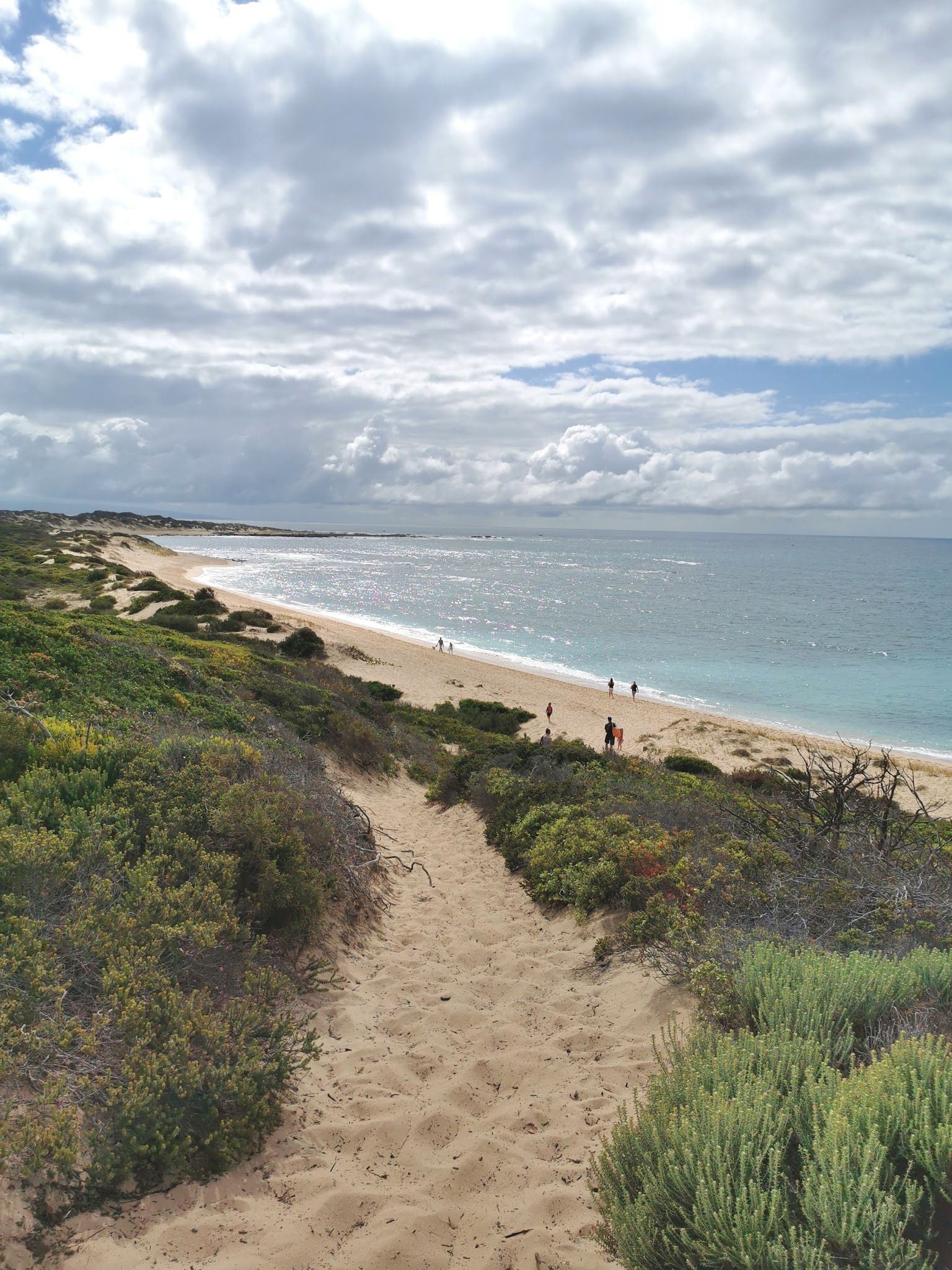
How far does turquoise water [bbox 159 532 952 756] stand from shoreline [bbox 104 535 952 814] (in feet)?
5.91

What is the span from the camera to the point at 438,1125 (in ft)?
14.3

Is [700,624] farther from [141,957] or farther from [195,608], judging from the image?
[141,957]

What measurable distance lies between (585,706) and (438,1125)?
27.1m

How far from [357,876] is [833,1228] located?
5.59 m

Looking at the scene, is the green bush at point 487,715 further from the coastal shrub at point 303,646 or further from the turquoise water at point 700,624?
the turquoise water at point 700,624

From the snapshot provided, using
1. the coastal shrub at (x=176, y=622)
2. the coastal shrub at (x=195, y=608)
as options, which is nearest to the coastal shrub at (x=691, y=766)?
the coastal shrub at (x=176, y=622)

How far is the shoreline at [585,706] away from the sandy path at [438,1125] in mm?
12836

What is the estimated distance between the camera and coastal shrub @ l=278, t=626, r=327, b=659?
29438mm

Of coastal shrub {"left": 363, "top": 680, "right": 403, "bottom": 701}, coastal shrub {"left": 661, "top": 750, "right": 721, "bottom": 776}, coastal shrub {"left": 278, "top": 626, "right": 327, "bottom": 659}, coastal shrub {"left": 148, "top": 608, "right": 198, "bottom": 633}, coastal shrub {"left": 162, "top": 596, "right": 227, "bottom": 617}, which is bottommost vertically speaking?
coastal shrub {"left": 661, "top": 750, "right": 721, "bottom": 776}

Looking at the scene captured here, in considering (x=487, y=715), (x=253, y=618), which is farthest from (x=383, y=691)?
(x=253, y=618)

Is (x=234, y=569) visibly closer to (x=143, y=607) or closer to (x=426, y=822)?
(x=143, y=607)

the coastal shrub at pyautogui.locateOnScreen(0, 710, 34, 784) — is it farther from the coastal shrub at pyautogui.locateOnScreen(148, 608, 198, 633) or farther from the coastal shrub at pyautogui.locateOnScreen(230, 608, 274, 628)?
the coastal shrub at pyautogui.locateOnScreen(230, 608, 274, 628)

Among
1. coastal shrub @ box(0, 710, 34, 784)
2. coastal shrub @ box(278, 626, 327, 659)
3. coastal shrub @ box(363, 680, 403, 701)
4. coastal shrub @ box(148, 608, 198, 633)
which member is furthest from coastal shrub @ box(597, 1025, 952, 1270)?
coastal shrub @ box(148, 608, 198, 633)

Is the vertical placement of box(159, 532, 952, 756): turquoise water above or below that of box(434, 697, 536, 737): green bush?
above
